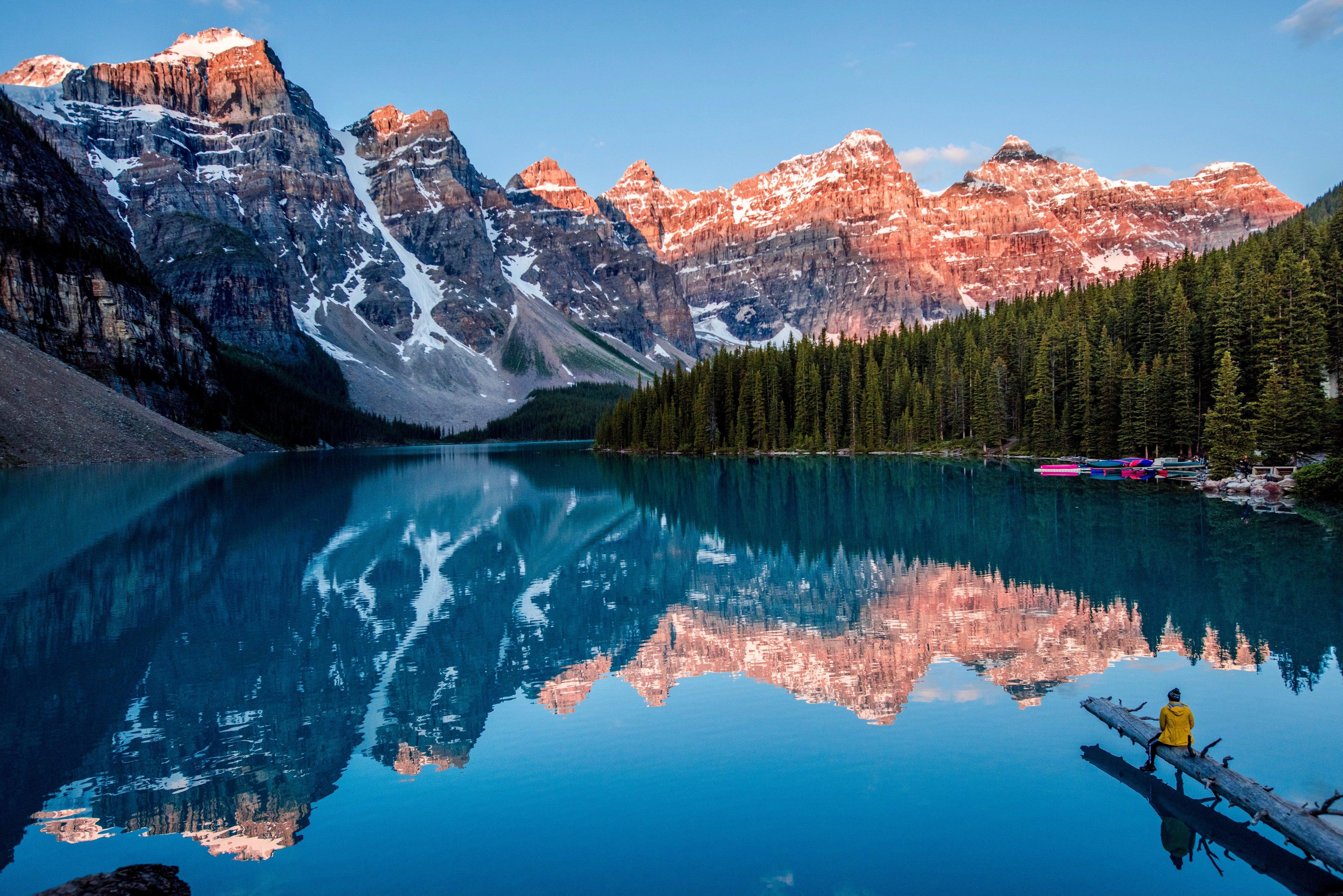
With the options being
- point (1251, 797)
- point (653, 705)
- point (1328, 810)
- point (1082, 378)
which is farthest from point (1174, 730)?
point (1082, 378)

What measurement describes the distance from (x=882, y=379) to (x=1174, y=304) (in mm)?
39666

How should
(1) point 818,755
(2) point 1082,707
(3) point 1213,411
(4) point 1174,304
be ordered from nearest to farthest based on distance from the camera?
(1) point 818,755, (2) point 1082,707, (3) point 1213,411, (4) point 1174,304

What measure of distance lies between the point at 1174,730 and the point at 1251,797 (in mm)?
1607

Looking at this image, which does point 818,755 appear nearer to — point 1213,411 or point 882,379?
point 1213,411

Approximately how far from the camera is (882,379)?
4161 inches

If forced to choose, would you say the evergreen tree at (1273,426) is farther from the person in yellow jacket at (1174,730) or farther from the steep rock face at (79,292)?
the steep rock face at (79,292)

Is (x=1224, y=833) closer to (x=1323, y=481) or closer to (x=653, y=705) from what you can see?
(x=653, y=705)

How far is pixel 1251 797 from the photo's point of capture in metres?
10.2

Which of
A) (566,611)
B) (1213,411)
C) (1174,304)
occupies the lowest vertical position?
(566,611)

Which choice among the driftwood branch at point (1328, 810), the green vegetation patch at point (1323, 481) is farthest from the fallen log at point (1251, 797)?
the green vegetation patch at point (1323, 481)

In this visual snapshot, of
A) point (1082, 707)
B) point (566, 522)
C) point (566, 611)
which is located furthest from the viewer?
point (566, 522)

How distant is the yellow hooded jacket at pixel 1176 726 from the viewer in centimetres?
1167

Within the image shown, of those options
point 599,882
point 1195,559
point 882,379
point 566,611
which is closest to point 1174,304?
point 882,379

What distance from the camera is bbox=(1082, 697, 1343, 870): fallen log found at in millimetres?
9086
